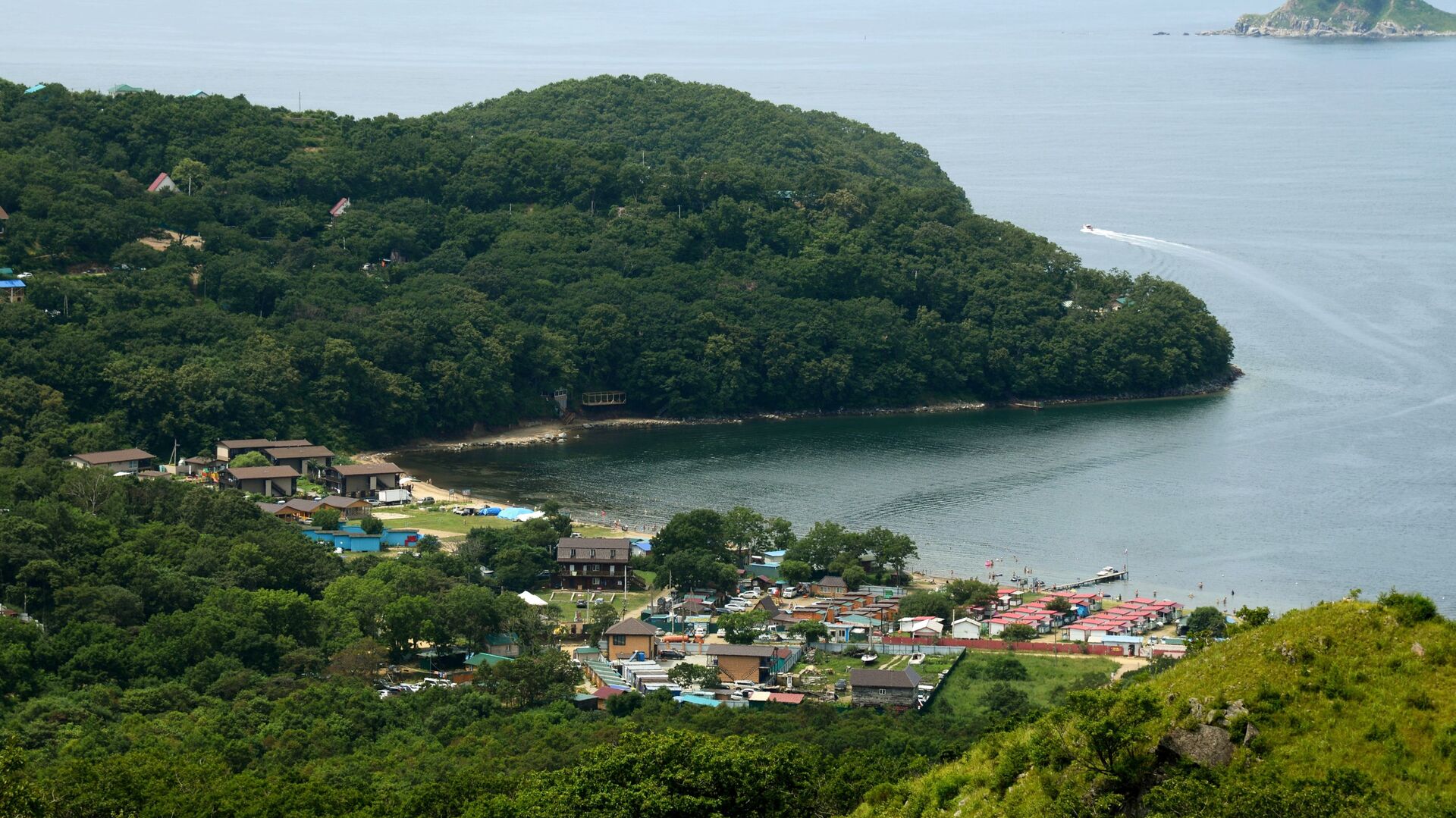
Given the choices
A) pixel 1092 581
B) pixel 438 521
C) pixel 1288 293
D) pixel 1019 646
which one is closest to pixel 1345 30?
pixel 1288 293

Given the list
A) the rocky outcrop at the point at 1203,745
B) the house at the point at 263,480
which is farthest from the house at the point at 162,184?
the rocky outcrop at the point at 1203,745

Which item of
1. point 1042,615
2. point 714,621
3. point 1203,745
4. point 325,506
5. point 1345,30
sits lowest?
point 714,621

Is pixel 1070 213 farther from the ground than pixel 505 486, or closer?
farther from the ground

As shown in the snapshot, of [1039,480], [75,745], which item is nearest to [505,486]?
[1039,480]

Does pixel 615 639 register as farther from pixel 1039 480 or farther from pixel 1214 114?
pixel 1214 114

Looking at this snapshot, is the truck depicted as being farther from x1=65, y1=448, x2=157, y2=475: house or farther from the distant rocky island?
the distant rocky island

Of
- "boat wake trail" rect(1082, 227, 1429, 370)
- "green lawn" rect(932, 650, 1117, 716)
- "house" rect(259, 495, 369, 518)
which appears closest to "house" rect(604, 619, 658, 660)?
"green lawn" rect(932, 650, 1117, 716)

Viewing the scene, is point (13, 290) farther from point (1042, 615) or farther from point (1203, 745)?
point (1203, 745)
